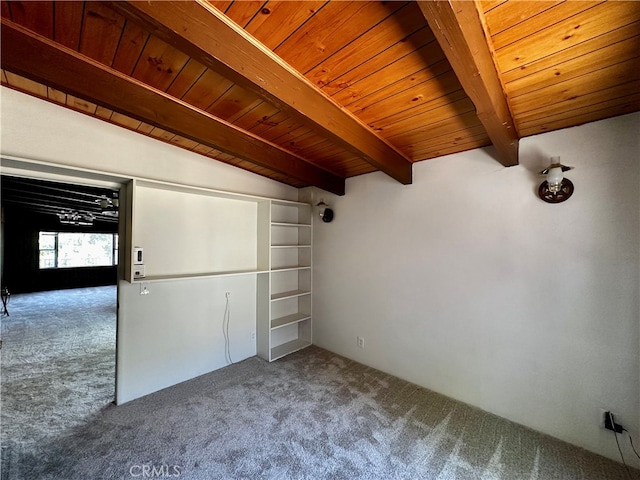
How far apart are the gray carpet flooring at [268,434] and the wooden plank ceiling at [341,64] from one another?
2348 millimetres

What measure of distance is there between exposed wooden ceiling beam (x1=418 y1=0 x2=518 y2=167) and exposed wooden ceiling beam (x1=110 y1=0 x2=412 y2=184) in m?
0.84

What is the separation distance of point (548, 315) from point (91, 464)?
11.9 ft

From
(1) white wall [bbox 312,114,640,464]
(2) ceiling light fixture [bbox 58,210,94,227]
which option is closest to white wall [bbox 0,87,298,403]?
(1) white wall [bbox 312,114,640,464]

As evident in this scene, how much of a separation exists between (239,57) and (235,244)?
2.43 metres

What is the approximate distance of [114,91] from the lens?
68.2 inches

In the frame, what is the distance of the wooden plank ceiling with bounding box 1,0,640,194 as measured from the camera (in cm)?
113

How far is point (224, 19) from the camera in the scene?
122 cm

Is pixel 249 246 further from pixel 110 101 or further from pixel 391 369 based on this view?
pixel 391 369

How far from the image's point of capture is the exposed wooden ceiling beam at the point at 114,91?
144 cm

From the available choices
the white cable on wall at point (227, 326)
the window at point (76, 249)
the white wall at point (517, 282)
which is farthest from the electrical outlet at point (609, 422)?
the window at point (76, 249)

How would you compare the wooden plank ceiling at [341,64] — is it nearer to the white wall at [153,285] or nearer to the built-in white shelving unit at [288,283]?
the white wall at [153,285]

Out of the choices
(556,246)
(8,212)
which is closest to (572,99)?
(556,246)

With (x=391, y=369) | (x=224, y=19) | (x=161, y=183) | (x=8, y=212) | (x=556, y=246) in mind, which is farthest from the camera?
(x=8, y=212)

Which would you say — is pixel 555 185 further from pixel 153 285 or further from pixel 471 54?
pixel 153 285
